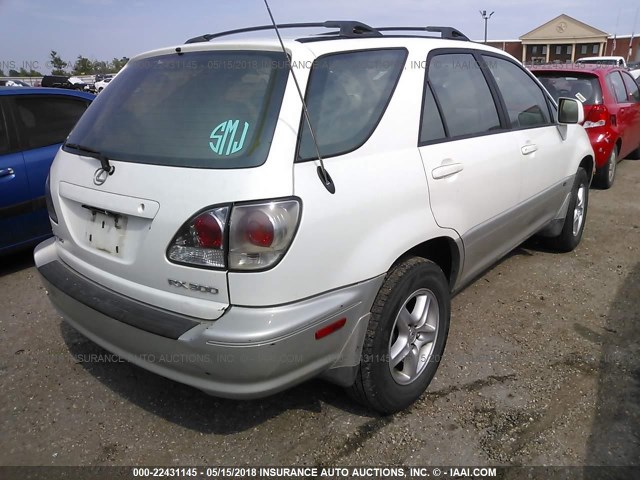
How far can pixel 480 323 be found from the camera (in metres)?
3.34

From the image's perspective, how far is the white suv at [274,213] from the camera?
184cm

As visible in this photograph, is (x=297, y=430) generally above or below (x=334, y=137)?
below

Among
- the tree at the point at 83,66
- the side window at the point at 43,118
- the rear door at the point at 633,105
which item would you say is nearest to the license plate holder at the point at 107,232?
the side window at the point at 43,118

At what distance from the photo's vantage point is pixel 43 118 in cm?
451

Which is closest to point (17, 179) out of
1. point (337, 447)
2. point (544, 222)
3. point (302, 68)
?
point (302, 68)

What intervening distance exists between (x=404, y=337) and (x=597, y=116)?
5.17 meters

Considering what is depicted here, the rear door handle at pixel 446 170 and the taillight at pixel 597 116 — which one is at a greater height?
the rear door handle at pixel 446 170

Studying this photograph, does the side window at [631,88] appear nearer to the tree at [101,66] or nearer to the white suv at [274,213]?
the white suv at [274,213]

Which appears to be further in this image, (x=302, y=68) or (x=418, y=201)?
(x=418, y=201)

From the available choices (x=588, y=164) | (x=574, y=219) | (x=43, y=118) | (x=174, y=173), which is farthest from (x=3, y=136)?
(x=588, y=164)

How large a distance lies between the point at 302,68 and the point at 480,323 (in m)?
2.11

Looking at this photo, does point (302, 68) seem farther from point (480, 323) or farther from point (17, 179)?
point (17, 179)

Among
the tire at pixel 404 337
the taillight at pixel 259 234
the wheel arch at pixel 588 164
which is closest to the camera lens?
the taillight at pixel 259 234

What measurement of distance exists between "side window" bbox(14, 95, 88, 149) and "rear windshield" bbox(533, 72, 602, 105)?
5311mm
